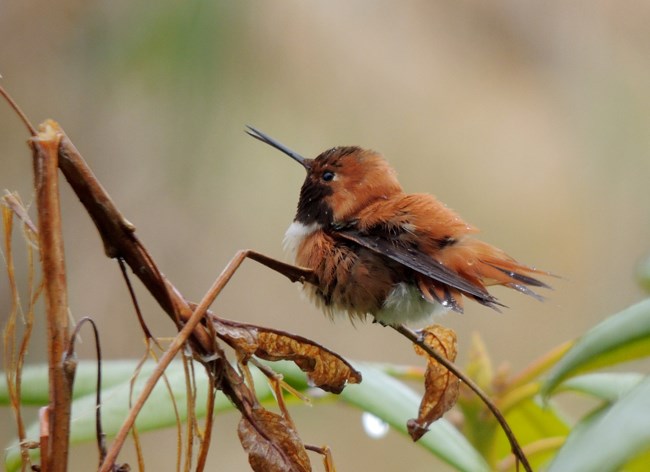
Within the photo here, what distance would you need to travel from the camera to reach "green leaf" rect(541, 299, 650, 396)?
0.96 meters

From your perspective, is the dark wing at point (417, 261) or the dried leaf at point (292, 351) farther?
the dark wing at point (417, 261)

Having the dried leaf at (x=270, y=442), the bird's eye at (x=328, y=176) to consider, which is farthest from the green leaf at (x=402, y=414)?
the bird's eye at (x=328, y=176)

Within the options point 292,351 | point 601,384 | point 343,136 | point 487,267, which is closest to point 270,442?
point 292,351

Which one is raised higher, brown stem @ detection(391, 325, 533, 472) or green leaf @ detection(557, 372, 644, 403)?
brown stem @ detection(391, 325, 533, 472)

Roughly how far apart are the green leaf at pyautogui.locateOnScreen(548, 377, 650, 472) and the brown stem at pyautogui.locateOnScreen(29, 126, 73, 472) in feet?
1.36

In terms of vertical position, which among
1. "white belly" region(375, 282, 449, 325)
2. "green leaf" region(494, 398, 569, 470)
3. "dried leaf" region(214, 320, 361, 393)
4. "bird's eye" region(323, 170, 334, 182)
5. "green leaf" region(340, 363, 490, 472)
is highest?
"bird's eye" region(323, 170, 334, 182)

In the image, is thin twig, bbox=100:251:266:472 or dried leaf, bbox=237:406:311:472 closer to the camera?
thin twig, bbox=100:251:266:472

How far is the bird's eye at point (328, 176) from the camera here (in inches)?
65.1

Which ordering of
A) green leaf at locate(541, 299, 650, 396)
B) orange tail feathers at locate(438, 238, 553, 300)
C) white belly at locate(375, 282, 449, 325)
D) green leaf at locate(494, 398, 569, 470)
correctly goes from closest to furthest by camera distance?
green leaf at locate(541, 299, 650, 396), orange tail feathers at locate(438, 238, 553, 300), white belly at locate(375, 282, 449, 325), green leaf at locate(494, 398, 569, 470)

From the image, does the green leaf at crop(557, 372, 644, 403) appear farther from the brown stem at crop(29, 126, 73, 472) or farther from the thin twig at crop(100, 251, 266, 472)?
the brown stem at crop(29, 126, 73, 472)

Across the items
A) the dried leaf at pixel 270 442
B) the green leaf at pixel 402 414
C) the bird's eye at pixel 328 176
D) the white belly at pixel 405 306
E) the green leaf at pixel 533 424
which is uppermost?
the bird's eye at pixel 328 176

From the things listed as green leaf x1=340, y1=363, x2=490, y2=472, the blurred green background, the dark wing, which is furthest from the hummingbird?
the blurred green background

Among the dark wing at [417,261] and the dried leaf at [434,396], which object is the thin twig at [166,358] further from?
the dark wing at [417,261]

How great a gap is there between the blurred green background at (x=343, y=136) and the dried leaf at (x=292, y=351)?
2.14 metres
